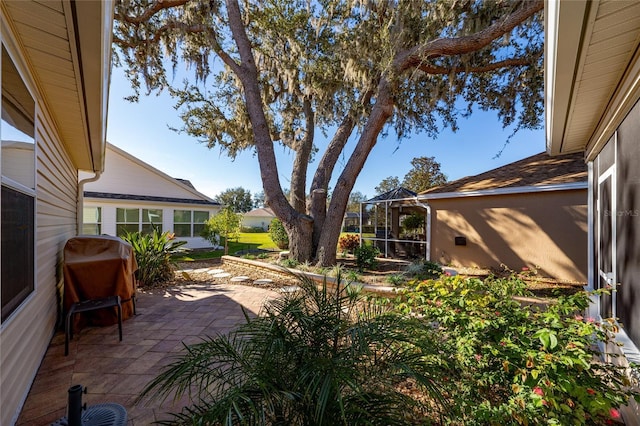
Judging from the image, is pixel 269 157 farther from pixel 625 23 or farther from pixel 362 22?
pixel 625 23

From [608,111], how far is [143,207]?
14.5 m

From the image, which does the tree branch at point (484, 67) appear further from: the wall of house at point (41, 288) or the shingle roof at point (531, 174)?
the wall of house at point (41, 288)

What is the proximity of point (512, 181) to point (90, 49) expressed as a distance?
8.91 meters

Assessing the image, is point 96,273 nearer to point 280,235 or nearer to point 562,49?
point 562,49

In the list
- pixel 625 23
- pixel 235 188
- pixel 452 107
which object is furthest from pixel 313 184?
pixel 235 188

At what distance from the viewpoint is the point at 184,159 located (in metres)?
13.8

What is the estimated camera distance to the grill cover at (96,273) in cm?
348

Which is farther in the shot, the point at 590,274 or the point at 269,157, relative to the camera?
the point at 269,157

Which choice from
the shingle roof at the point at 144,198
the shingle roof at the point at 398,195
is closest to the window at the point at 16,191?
the shingle roof at the point at 398,195

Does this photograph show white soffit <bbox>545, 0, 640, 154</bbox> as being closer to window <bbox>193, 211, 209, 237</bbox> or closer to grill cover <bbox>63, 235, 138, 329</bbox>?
grill cover <bbox>63, 235, 138, 329</bbox>

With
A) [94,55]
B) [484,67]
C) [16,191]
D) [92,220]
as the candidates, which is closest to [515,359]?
[94,55]

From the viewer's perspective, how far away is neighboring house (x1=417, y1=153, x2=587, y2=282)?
6.28 metres

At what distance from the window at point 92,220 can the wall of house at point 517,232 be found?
13192mm

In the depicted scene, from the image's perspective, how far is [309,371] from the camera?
1.34 meters
